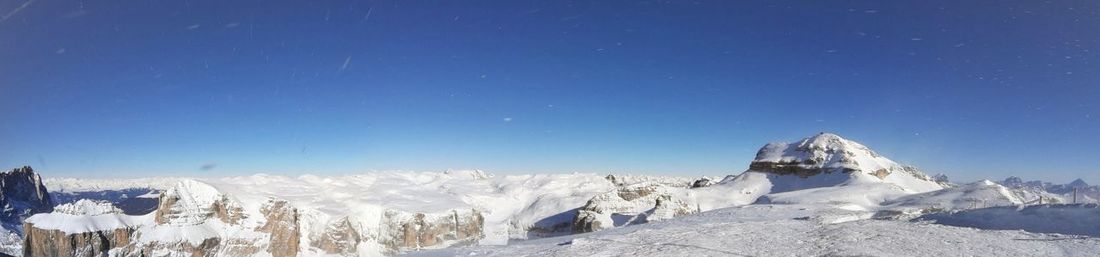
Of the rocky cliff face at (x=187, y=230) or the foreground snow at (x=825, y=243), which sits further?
the rocky cliff face at (x=187, y=230)

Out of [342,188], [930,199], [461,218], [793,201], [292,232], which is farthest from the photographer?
[342,188]

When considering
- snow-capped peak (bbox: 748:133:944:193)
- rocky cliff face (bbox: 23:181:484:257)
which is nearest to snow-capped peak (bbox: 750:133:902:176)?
snow-capped peak (bbox: 748:133:944:193)

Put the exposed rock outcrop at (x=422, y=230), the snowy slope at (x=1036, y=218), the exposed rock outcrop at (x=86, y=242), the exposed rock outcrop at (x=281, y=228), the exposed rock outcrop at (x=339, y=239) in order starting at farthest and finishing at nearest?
the exposed rock outcrop at (x=422, y=230) → the exposed rock outcrop at (x=339, y=239) → the exposed rock outcrop at (x=281, y=228) → the exposed rock outcrop at (x=86, y=242) → the snowy slope at (x=1036, y=218)

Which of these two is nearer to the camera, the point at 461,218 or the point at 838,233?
the point at 838,233

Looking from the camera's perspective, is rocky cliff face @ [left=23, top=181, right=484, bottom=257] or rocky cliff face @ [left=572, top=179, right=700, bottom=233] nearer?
rocky cliff face @ [left=572, top=179, right=700, bottom=233]

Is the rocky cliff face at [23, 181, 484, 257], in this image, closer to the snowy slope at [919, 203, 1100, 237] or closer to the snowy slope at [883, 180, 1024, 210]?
the snowy slope at [883, 180, 1024, 210]

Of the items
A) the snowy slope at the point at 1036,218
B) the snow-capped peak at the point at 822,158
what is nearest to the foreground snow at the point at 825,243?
the snowy slope at the point at 1036,218

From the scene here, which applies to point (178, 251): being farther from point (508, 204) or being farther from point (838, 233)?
point (838, 233)

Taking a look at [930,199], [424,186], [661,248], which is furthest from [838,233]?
[424,186]

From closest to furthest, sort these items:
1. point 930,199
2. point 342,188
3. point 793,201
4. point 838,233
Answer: point 838,233
point 930,199
point 793,201
point 342,188

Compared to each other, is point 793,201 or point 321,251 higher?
point 793,201

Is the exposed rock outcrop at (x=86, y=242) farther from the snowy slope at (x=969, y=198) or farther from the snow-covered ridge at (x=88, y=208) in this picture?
the snowy slope at (x=969, y=198)
